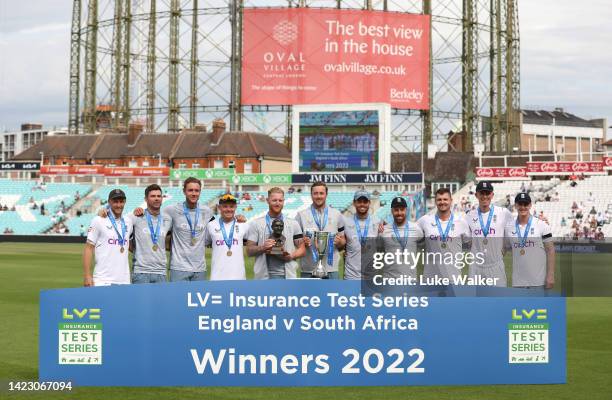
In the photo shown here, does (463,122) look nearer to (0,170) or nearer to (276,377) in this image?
(0,170)

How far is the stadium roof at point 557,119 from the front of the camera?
111062 mm

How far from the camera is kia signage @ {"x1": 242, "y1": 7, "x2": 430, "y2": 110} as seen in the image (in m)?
61.1

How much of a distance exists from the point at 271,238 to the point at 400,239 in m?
1.55

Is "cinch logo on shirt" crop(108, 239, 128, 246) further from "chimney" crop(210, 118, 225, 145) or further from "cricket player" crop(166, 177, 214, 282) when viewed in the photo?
"chimney" crop(210, 118, 225, 145)

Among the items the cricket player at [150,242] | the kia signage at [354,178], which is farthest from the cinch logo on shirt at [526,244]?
the kia signage at [354,178]

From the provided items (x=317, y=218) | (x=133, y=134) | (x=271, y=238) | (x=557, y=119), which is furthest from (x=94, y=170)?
(x=557, y=119)

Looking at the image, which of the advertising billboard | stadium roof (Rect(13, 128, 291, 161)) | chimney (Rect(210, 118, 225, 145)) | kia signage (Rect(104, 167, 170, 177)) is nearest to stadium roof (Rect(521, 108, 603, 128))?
stadium roof (Rect(13, 128, 291, 161))

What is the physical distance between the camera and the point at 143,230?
34.6 ft

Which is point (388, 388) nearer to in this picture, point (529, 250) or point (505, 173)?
point (529, 250)

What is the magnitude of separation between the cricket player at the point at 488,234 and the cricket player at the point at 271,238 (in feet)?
6.41

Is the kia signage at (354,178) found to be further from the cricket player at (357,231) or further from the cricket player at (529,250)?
the cricket player at (357,231)

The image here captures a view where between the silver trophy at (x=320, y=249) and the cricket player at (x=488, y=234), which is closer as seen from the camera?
the cricket player at (x=488, y=234)

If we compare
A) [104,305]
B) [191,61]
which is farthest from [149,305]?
[191,61]

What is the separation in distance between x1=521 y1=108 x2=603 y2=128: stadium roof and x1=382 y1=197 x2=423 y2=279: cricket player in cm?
10326
